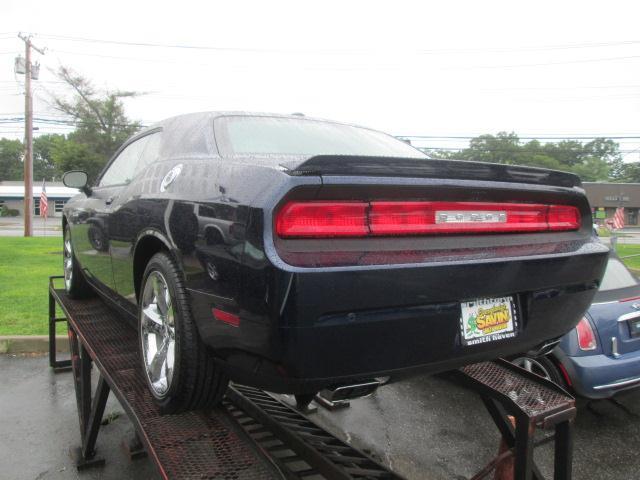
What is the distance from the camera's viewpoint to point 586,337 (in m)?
3.79

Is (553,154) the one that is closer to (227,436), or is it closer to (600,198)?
(600,198)

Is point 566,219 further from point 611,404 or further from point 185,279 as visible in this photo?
point 611,404

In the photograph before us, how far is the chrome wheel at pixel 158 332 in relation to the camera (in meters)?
2.26

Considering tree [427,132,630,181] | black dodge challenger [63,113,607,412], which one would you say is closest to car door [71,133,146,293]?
black dodge challenger [63,113,607,412]

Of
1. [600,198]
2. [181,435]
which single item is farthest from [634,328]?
[600,198]

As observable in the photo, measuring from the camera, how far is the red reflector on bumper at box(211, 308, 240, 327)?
5.61 ft

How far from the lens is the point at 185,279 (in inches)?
79.5

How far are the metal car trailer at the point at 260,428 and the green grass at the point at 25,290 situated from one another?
3181 millimetres

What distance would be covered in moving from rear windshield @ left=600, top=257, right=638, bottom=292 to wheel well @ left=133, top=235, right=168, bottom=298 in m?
3.57

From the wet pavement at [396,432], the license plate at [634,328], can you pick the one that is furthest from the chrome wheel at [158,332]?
the license plate at [634,328]

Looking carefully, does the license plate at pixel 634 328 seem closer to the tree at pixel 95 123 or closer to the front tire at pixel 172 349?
the front tire at pixel 172 349

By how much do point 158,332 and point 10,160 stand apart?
9877 centimetres

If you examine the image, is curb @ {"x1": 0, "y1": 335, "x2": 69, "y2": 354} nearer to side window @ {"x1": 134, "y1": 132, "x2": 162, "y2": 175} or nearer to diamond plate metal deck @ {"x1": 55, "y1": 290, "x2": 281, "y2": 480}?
diamond plate metal deck @ {"x1": 55, "y1": 290, "x2": 281, "y2": 480}

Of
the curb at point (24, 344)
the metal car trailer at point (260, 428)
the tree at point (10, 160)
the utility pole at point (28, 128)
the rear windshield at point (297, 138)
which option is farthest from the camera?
the tree at point (10, 160)
